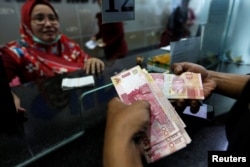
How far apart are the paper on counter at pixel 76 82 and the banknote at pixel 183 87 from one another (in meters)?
0.53

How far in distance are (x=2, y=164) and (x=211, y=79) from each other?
88 centimetres

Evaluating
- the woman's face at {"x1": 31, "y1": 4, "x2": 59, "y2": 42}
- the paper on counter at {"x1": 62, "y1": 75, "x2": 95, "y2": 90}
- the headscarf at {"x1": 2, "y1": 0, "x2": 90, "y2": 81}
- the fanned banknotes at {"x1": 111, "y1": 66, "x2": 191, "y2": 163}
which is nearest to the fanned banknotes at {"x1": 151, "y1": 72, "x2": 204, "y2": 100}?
the fanned banknotes at {"x1": 111, "y1": 66, "x2": 191, "y2": 163}

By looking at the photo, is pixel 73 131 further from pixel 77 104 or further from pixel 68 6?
pixel 68 6

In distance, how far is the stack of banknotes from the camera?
532 mm

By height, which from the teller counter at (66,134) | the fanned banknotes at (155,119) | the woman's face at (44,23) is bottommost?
the teller counter at (66,134)

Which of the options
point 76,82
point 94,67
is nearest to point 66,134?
point 76,82

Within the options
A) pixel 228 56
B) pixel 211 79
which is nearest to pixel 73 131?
pixel 211 79

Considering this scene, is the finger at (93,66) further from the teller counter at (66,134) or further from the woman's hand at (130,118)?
the woman's hand at (130,118)

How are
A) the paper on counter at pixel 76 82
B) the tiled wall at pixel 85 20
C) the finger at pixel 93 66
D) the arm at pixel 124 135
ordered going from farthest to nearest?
the tiled wall at pixel 85 20, the finger at pixel 93 66, the paper on counter at pixel 76 82, the arm at pixel 124 135

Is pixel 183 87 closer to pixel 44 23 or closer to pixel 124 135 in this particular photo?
pixel 124 135

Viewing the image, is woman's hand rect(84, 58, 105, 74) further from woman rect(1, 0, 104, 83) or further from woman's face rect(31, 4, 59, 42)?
woman's face rect(31, 4, 59, 42)

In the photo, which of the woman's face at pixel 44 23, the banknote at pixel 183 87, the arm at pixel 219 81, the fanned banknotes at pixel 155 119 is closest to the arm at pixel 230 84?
the arm at pixel 219 81

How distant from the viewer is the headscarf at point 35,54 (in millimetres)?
1421

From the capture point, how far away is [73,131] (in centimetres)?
77
